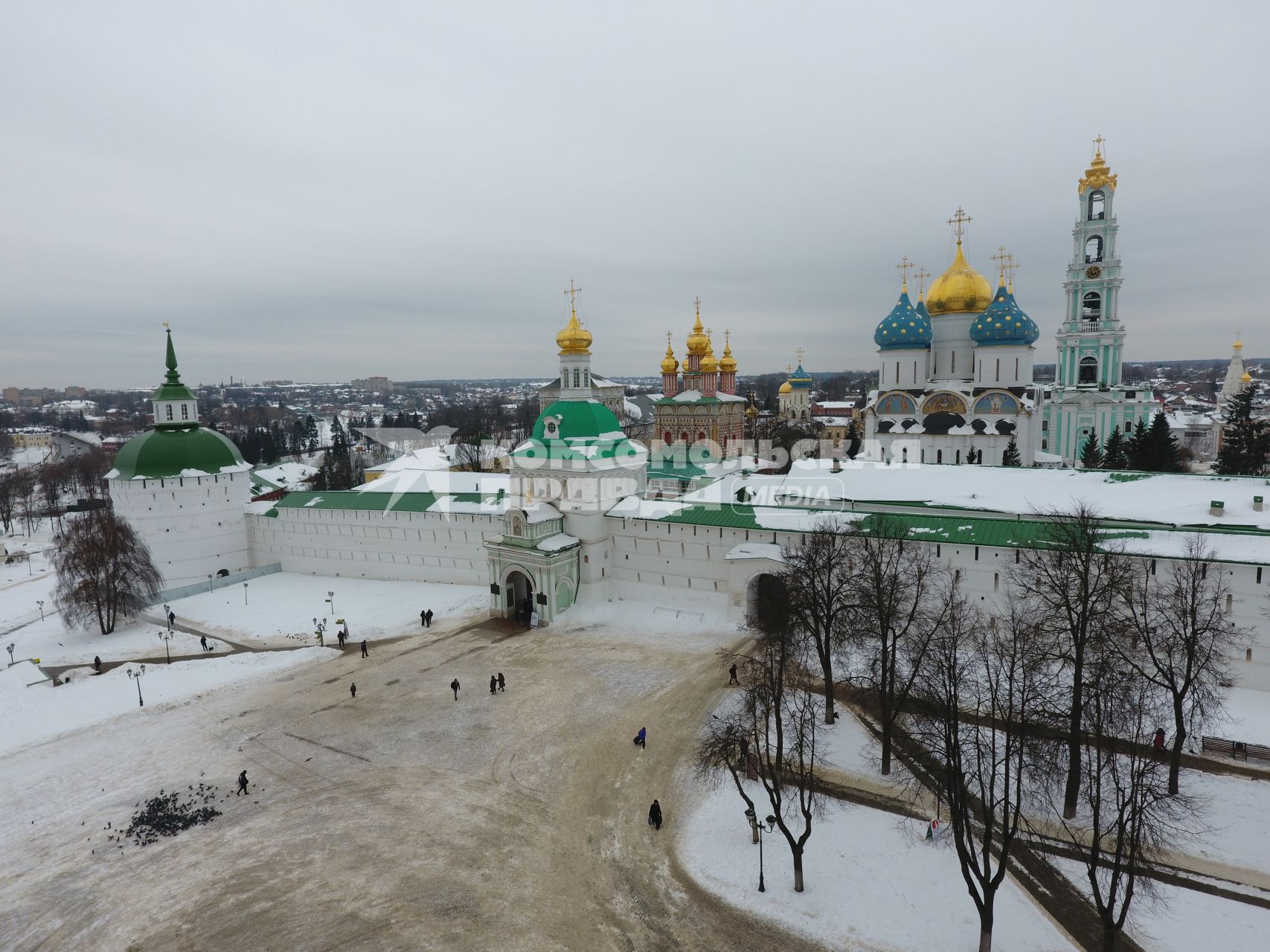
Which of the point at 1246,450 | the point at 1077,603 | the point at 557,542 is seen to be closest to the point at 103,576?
the point at 557,542

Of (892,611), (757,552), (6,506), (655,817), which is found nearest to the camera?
(655,817)

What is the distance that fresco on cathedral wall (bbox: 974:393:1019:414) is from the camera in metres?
35.2

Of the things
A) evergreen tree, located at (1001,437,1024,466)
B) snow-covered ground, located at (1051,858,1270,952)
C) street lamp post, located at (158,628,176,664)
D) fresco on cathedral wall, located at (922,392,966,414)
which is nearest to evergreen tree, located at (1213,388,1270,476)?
evergreen tree, located at (1001,437,1024,466)

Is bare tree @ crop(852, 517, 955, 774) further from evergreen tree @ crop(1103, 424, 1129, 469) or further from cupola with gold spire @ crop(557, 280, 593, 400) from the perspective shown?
evergreen tree @ crop(1103, 424, 1129, 469)

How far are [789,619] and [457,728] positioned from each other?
7442mm

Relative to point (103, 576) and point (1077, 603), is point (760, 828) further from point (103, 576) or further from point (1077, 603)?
point (103, 576)

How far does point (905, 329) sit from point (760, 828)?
3408 centimetres

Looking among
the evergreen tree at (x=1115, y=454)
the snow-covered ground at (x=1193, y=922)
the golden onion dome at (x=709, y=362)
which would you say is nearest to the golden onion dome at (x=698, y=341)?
the golden onion dome at (x=709, y=362)

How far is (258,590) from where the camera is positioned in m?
26.4

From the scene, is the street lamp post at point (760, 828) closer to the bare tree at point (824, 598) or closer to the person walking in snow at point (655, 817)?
the person walking in snow at point (655, 817)

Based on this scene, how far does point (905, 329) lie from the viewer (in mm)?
38438

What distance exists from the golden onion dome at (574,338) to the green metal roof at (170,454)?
14960mm

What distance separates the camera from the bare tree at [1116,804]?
833 centimetres

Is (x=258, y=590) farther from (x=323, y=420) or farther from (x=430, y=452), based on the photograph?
(x=323, y=420)
